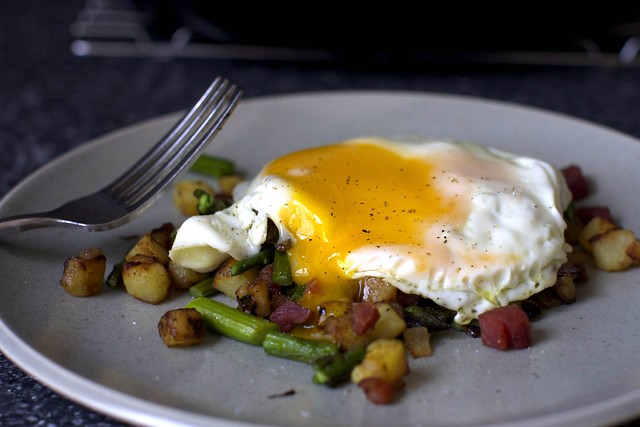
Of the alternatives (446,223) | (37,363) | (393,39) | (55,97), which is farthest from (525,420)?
(55,97)

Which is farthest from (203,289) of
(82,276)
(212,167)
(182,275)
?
(212,167)

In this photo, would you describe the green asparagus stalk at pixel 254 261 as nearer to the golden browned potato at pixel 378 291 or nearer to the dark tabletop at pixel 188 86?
the golden browned potato at pixel 378 291

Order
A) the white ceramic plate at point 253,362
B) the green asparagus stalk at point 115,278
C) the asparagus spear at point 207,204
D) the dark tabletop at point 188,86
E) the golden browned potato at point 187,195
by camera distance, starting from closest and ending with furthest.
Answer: the white ceramic plate at point 253,362
the green asparagus stalk at point 115,278
the asparagus spear at point 207,204
the golden browned potato at point 187,195
the dark tabletop at point 188,86

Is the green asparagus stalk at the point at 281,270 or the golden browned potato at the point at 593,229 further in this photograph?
the golden browned potato at the point at 593,229

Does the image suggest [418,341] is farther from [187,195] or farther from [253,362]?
[187,195]

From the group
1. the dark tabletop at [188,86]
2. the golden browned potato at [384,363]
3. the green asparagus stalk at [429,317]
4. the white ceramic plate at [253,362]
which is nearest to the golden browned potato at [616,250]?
the white ceramic plate at [253,362]

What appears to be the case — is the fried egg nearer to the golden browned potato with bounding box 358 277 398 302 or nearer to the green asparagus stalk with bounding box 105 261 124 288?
the golden browned potato with bounding box 358 277 398 302

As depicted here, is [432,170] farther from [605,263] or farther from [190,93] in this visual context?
[190,93]
